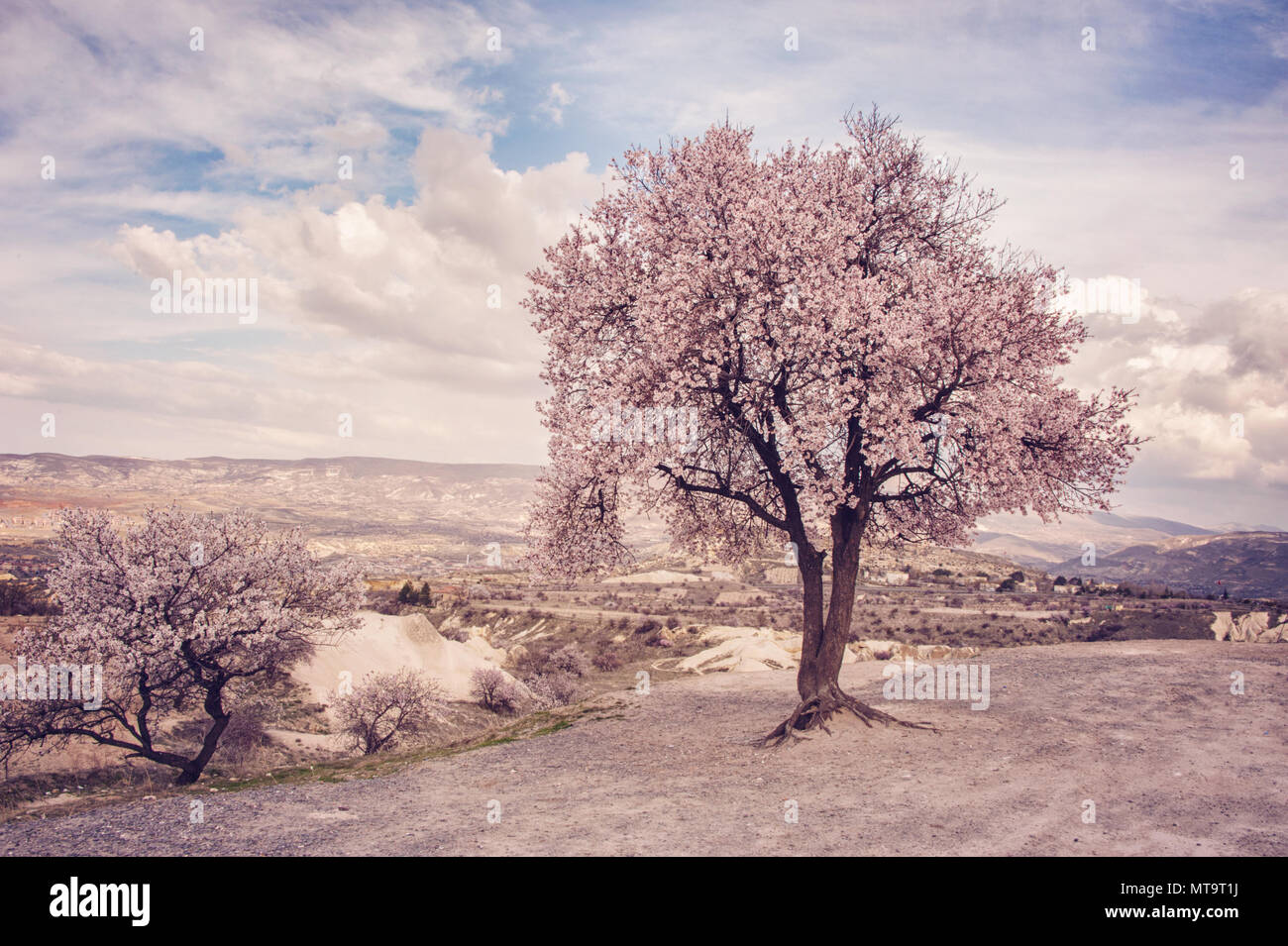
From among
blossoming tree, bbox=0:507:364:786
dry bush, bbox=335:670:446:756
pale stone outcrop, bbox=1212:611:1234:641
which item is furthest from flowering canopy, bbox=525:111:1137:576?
pale stone outcrop, bbox=1212:611:1234:641

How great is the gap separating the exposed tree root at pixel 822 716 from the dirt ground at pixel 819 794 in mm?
486

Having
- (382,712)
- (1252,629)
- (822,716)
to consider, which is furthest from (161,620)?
(1252,629)

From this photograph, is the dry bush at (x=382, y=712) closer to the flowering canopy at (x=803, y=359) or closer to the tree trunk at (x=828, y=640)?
the flowering canopy at (x=803, y=359)

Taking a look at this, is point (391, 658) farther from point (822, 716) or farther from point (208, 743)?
point (822, 716)

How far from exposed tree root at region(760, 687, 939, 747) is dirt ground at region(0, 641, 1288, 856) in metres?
0.49

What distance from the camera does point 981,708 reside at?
18.6 metres

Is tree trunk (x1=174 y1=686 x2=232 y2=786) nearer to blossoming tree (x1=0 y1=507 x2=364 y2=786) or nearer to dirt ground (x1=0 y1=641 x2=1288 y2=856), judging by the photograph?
blossoming tree (x1=0 y1=507 x2=364 y2=786)

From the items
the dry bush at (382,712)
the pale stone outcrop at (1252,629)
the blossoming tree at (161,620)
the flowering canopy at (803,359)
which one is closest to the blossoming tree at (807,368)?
the flowering canopy at (803,359)

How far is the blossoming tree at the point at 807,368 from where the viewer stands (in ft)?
46.0

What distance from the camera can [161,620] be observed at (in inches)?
779

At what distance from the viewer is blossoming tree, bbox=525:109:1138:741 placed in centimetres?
1403

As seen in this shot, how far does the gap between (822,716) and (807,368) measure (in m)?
7.70
